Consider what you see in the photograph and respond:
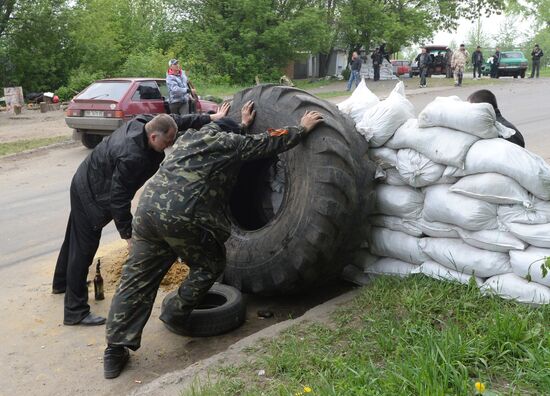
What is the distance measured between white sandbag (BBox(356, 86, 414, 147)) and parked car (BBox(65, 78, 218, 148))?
356 inches

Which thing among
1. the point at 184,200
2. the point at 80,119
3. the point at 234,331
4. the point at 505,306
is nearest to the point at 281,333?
the point at 234,331

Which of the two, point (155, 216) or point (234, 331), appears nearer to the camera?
point (155, 216)

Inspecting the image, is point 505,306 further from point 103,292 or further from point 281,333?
point 103,292

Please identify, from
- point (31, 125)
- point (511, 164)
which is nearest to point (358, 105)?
point (511, 164)

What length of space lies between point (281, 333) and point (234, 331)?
0.66m

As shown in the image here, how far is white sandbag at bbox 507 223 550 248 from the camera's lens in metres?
3.63

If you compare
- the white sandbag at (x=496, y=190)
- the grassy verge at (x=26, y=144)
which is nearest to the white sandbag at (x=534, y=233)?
the white sandbag at (x=496, y=190)

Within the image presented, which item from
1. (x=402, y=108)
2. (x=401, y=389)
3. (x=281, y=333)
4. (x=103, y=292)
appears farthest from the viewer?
(x=103, y=292)

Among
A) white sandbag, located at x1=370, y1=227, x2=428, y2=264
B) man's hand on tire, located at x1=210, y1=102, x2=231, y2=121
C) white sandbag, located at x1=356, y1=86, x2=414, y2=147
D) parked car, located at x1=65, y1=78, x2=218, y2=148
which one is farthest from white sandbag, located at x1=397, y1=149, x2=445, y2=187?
parked car, located at x1=65, y1=78, x2=218, y2=148

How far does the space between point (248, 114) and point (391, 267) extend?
1683 mm

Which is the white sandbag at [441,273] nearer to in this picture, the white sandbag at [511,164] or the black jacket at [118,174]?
the white sandbag at [511,164]

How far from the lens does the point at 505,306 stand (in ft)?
11.8

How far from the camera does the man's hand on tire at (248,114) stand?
4852 mm

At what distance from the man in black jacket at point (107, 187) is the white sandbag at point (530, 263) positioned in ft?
8.05
